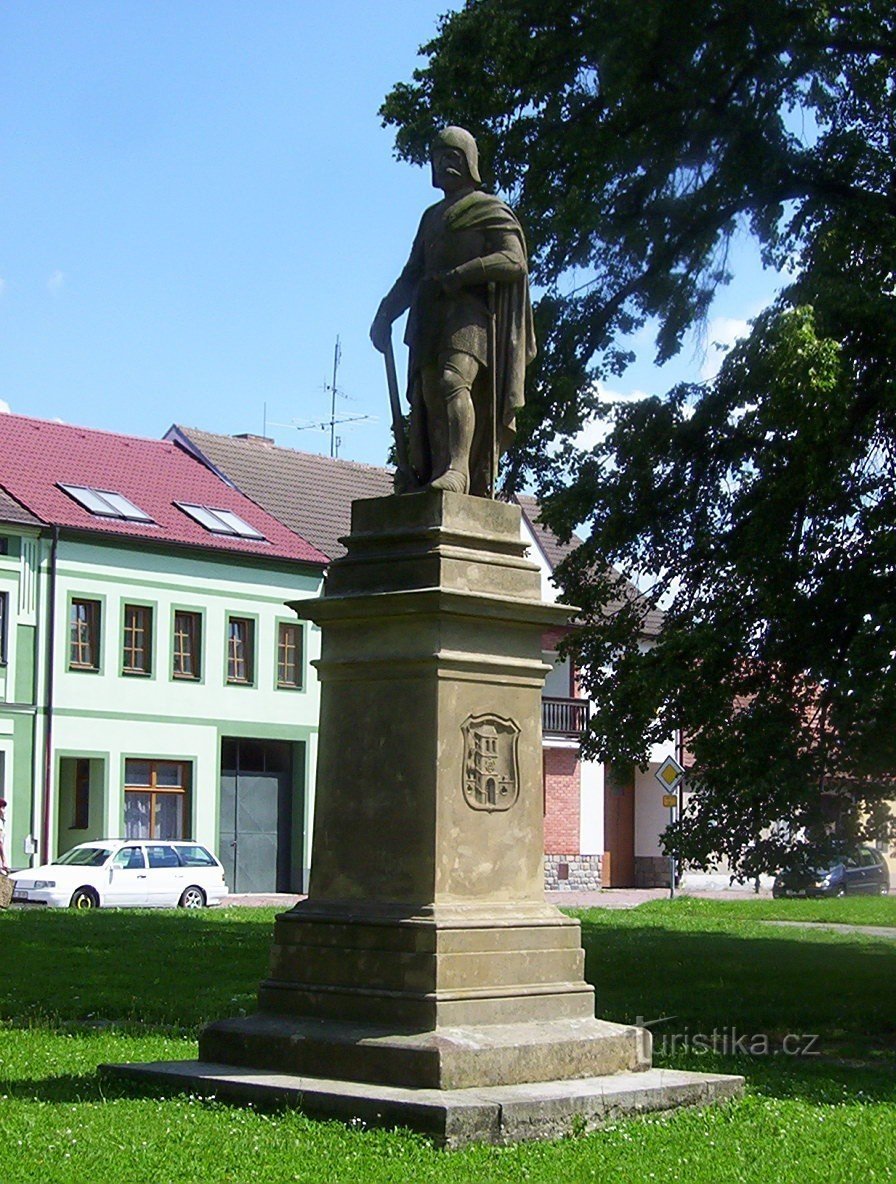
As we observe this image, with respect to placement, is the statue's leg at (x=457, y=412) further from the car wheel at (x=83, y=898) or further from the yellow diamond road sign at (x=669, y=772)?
the yellow diamond road sign at (x=669, y=772)

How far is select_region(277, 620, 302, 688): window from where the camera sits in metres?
46.6

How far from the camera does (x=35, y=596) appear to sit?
134 ft

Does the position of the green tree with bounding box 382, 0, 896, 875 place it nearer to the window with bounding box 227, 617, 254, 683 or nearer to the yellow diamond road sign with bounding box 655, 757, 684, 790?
the yellow diamond road sign with bounding box 655, 757, 684, 790

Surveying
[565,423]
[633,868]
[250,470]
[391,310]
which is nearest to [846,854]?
[565,423]

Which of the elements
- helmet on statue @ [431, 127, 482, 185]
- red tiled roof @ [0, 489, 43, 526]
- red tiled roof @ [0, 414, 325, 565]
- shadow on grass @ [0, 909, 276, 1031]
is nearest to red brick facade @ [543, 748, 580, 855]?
red tiled roof @ [0, 414, 325, 565]

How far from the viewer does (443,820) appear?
979 cm

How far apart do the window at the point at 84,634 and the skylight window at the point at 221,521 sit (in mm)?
4333

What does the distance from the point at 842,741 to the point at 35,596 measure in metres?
26.0

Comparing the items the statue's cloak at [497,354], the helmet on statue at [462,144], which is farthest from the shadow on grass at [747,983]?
the helmet on statue at [462,144]

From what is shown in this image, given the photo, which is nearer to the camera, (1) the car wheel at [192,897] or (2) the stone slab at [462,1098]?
(2) the stone slab at [462,1098]

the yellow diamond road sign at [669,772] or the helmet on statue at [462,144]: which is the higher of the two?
the helmet on statue at [462,144]

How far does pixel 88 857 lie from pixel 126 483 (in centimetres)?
1257

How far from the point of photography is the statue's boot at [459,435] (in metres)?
10.6

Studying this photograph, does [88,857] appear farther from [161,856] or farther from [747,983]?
[747,983]
